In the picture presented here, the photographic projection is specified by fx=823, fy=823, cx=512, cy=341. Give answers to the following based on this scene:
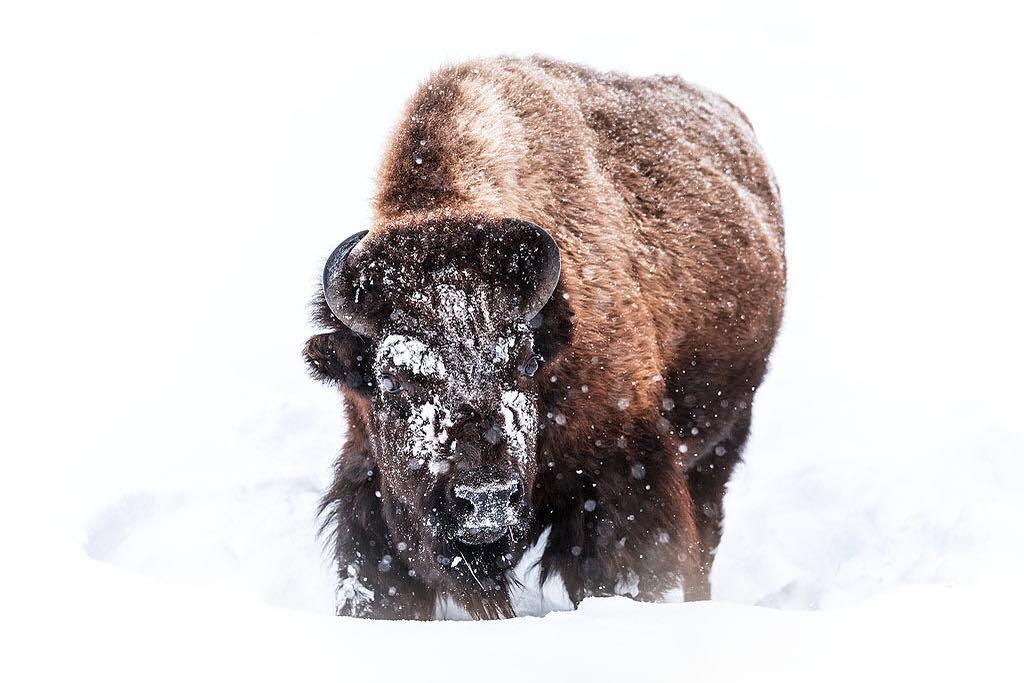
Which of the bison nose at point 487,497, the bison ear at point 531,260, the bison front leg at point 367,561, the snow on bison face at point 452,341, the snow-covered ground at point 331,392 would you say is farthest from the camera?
the bison front leg at point 367,561

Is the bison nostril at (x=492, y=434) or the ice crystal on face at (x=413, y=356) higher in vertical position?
the ice crystal on face at (x=413, y=356)

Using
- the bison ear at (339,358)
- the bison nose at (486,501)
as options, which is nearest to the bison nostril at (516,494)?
the bison nose at (486,501)

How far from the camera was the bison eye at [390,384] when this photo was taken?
2703 mm

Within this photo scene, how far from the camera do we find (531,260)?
2.68 m

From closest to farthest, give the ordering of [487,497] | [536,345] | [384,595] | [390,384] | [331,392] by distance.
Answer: [487,497] < [390,384] < [536,345] < [384,595] < [331,392]

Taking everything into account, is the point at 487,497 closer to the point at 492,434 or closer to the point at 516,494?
the point at 516,494

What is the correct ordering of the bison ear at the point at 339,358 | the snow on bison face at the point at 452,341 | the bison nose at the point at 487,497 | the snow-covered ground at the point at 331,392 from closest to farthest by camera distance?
1. the snow-covered ground at the point at 331,392
2. the bison nose at the point at 487,497
3. the snow on bison face at the point at 452,341
4. the bison ear at the point at 339,358

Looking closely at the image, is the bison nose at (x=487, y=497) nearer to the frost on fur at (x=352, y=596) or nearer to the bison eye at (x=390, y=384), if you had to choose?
the bison eye at (x=390, y=384)

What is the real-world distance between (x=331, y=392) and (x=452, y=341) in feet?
11.9

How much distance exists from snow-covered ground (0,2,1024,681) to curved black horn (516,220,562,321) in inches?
39.2

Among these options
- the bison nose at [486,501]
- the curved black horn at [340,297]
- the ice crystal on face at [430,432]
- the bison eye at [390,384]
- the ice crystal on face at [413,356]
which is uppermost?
the curved black horn at [340,297]

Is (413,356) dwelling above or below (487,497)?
above

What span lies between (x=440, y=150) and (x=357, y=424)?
1.12 meters

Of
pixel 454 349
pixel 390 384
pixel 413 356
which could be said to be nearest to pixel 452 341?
pixel 454 349
